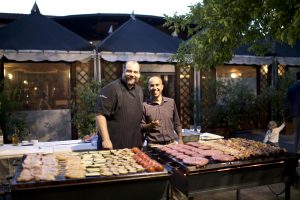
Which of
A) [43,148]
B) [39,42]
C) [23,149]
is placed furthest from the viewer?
[39,42]

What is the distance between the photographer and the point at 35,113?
27.6 ft

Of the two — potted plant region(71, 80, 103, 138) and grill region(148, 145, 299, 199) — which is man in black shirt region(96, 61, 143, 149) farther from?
potted plant region(71, 80, 103, 138)

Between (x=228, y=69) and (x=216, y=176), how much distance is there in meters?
8.98

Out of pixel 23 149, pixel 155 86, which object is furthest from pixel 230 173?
pixel 23 149

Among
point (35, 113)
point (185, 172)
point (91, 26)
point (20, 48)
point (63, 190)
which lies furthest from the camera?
point (91, 26)

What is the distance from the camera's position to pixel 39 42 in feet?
23.3

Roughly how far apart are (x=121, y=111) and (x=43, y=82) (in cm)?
612

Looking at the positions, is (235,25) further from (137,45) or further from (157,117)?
(137,45)

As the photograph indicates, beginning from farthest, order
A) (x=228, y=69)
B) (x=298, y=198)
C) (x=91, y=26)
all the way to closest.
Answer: (x=91, y=26), (x=228, y=69), (x=298, y=198)

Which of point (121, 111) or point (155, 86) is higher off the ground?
point (155, 86)

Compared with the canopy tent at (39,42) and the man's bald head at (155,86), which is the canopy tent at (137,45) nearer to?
the canopy tent at (39,42)

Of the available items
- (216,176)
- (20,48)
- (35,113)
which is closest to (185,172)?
(216,176)

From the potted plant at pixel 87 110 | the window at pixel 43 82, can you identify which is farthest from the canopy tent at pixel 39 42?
the window at pixel 43 82

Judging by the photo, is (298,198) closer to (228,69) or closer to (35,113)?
(35,113)
